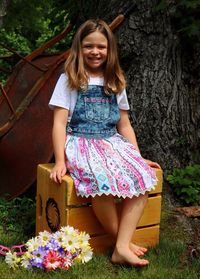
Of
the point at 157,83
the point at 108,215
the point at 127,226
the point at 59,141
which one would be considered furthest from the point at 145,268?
the point at 157,83

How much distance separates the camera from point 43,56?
4316mm

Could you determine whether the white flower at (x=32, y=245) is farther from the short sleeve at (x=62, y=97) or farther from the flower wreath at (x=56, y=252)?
the short sleeve at (x=62, y=97)

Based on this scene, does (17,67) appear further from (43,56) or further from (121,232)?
(121,232)

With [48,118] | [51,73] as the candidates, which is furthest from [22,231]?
[51,73]

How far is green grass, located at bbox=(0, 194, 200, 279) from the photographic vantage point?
8.73 ft

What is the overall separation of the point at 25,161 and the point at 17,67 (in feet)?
3.90

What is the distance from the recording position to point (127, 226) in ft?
9.37

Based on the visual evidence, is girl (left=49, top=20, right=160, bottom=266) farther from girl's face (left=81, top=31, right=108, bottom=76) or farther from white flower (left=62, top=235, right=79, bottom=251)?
white flower (left=62, top=235, right=79, bottom=251)

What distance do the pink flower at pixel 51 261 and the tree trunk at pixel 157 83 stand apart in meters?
1.46

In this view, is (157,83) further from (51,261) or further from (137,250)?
(51,261)

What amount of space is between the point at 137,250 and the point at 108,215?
0.84 ft

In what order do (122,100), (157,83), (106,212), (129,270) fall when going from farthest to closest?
(157,83), (122,100), (106,212), (129,270)

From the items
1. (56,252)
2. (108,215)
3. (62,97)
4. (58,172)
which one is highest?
(62,97)

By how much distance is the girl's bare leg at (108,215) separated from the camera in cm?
284
